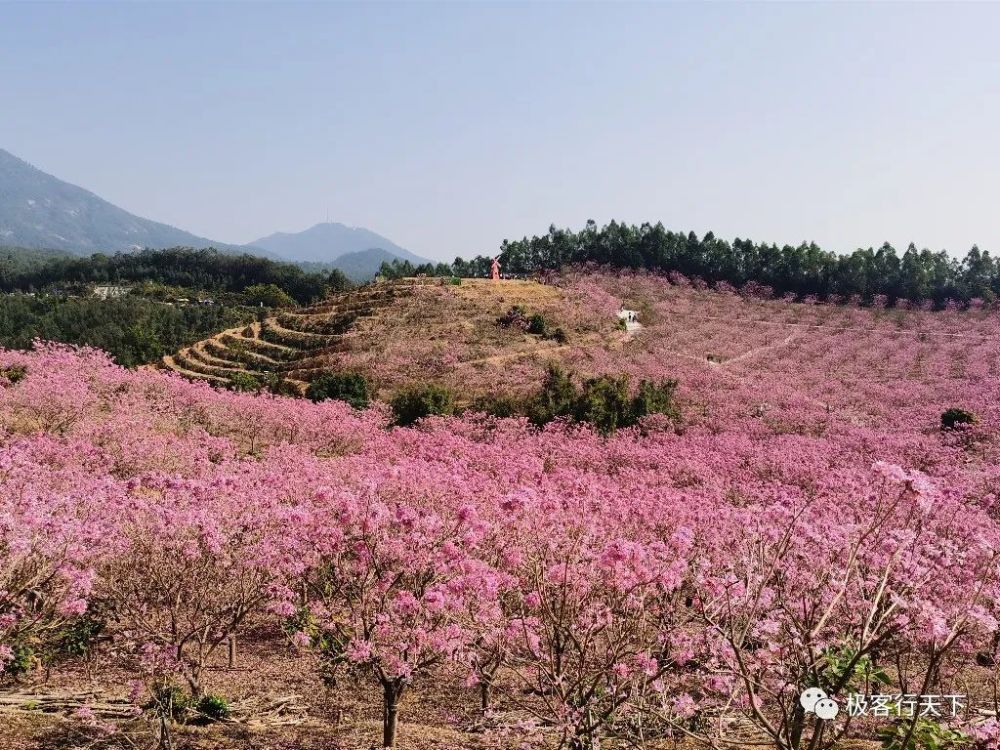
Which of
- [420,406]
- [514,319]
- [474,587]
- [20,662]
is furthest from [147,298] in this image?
[474,587]

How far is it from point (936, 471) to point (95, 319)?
268ft

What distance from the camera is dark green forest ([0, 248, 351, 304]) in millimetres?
117319

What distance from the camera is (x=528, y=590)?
8617 mm

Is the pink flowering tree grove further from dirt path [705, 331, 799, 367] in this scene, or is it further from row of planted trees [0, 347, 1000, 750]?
dirt path [705, 331, 799, 367]

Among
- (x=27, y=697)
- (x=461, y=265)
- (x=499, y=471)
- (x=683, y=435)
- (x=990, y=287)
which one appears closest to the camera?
(x=27, y=697)

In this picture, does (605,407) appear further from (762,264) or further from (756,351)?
(762,264)

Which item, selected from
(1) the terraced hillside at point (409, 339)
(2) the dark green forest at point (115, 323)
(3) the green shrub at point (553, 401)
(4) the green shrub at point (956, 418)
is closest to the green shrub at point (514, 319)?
(1) the terraced hillside at point (409, 339)

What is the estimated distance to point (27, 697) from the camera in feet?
28.6

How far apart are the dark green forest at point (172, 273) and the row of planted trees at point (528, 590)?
103313mm

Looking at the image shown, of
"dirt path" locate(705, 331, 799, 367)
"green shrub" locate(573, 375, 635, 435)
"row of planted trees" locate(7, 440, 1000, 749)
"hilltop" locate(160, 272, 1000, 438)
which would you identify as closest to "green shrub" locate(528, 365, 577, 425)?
"green shrub" locate(573, 375, 635, 435)

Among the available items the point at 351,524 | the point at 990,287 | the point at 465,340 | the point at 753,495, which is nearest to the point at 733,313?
the point at 990,287

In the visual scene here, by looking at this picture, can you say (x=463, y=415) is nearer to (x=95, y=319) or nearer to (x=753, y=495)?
(x=753, y=495)

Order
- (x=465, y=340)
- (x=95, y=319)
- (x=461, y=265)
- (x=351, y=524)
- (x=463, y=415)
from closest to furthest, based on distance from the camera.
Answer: (x=351, y=524)
(x=463, y=415)
(x=465, y=340)
(x=95, y=319)
(x=461, y=265)

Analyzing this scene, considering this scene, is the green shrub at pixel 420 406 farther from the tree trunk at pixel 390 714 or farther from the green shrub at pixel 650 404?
the tree trunk at pixel 390 714
